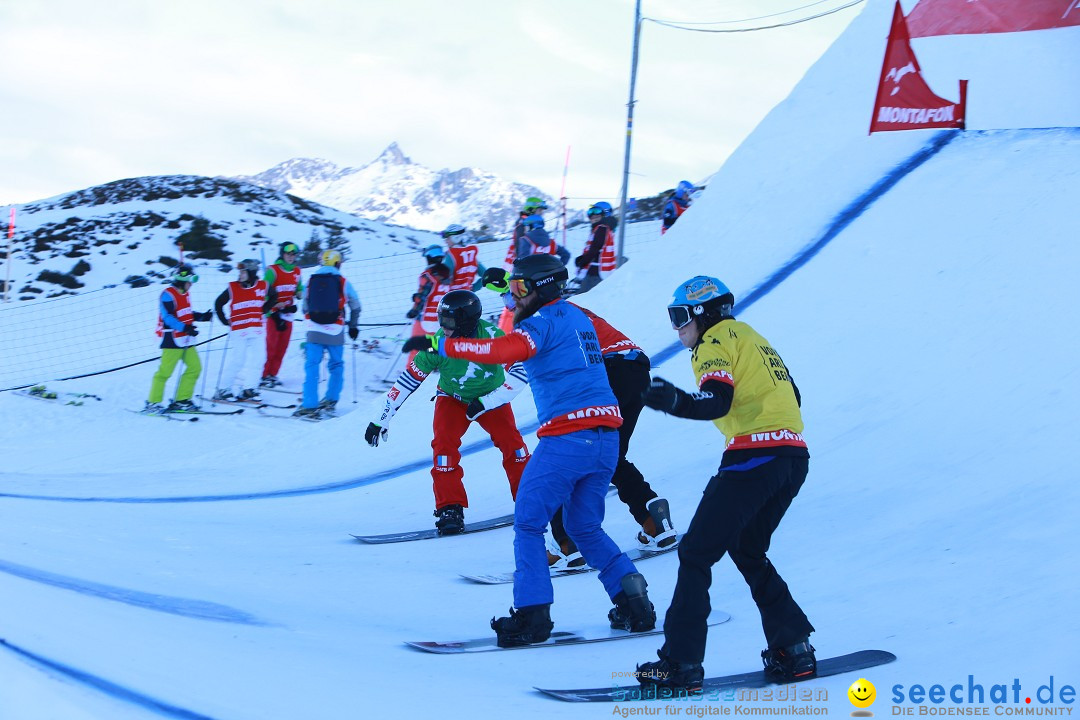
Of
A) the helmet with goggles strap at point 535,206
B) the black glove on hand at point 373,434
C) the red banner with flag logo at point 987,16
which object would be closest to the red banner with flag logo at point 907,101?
the red banner with flag logo at point 987,16

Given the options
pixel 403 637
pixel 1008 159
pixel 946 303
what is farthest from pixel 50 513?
pixel 1008 159

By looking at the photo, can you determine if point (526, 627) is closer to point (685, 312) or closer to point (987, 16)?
point (685, 312)

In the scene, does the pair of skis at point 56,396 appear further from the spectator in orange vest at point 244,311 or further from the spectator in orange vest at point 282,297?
the spectator in orange vest at point 282,297

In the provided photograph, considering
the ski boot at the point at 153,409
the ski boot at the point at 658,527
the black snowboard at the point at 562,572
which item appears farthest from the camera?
the ski boot at the point at 153,409

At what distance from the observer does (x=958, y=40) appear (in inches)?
428

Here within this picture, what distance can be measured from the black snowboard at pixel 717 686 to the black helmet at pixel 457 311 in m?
2.41

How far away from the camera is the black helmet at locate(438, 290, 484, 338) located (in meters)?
5.55

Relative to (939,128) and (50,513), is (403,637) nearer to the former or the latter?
(50,513)

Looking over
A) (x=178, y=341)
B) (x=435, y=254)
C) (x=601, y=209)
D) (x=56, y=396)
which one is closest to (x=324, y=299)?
(x=435, y=254)

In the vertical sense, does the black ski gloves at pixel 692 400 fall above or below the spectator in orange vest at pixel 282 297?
below

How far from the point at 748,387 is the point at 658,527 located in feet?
7.06

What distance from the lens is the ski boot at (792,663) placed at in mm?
3641

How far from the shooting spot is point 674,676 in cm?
349

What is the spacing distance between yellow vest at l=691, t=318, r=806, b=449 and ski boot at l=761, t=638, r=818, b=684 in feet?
2.51
